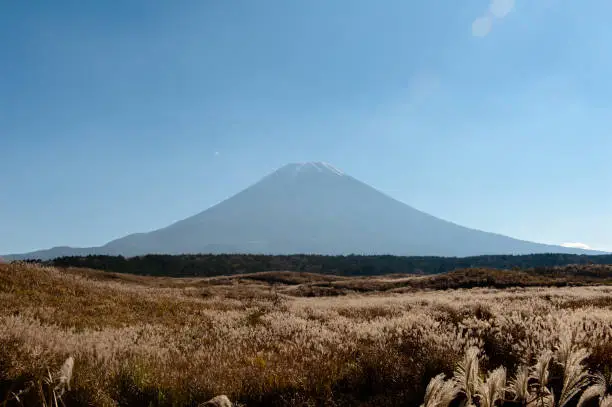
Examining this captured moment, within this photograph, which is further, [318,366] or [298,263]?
[298,263]

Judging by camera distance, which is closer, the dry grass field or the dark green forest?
the dry grass field

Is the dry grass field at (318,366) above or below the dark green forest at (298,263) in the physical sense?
above

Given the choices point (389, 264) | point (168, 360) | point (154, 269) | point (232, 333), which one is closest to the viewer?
point (168, 360)

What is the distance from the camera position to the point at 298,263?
5271 inches

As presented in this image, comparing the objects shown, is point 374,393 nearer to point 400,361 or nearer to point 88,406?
point 400,361

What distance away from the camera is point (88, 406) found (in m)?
5.11

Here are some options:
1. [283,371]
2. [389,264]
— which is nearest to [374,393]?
[283,371]

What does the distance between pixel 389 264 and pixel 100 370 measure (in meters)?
140

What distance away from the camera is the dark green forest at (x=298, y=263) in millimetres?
106125

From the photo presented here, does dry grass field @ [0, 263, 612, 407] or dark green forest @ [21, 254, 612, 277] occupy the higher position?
dry grass field @ [0, 263, 612, 407]

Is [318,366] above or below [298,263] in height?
above

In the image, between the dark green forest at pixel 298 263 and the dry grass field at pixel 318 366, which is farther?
the dark green forest at pixel 298 263

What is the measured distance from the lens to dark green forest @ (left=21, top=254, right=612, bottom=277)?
4178 inches

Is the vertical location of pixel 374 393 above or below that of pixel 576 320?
below
